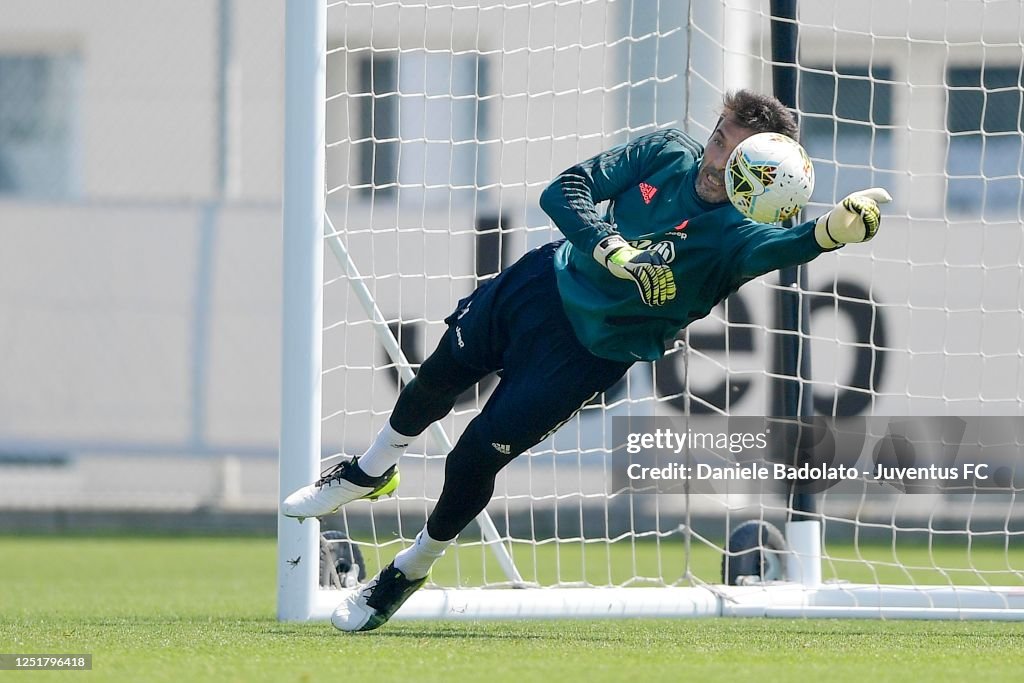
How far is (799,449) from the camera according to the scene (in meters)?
6.35

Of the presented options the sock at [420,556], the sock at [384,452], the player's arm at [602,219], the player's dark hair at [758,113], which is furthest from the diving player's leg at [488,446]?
the player's dark hair at [758,113]

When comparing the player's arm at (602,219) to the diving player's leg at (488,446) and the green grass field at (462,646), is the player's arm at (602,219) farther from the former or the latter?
the green grass field at (462,646)

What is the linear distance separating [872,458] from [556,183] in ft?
12.7

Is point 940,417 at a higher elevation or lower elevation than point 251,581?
higher

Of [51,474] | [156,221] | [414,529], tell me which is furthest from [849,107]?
[51,474]

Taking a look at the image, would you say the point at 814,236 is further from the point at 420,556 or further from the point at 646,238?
the point at 420,556

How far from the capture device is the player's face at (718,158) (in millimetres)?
4527

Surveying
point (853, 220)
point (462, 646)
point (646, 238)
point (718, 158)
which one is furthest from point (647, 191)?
point (462, 646)

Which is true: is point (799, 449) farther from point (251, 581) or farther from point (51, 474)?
point (51, 474)

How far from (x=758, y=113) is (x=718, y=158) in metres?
0.18

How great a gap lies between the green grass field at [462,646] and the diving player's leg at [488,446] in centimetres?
13

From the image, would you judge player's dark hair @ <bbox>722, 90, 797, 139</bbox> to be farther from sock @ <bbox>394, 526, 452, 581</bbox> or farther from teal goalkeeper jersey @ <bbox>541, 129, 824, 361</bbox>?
sock @ <bbox>394, 526, 452, 581</bbox>

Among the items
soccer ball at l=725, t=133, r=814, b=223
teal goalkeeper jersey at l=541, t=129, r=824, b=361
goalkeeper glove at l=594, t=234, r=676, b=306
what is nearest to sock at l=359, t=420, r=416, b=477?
teal goalkeeper jersey at l=541, t=129, r=824, b=361

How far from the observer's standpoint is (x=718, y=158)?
457cm
